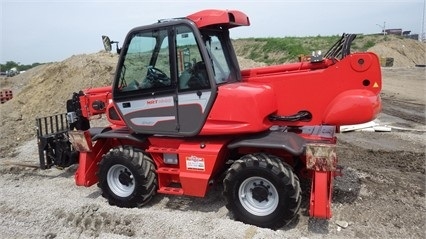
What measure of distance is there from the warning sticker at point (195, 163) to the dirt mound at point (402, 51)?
3478cm

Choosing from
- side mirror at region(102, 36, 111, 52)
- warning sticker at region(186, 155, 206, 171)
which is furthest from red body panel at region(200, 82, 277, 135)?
side mirror at region(102, 36, 111, 52)

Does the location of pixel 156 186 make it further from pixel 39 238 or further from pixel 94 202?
pixel 39 238

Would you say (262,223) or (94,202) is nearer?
(262,223)

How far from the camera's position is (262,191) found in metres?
4.61

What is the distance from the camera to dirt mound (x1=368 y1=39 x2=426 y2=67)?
3775 cm

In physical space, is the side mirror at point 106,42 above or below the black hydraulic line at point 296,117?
above

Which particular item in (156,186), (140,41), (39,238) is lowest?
(39,238)

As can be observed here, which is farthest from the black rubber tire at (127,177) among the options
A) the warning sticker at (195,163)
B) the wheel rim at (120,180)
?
the warning sticker at (195,163)

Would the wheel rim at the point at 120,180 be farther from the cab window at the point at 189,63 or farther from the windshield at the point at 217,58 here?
the windshield at the point at 217,58

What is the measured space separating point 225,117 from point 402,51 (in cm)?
4076

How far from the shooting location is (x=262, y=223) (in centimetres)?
455

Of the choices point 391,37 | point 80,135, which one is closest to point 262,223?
point 80,135

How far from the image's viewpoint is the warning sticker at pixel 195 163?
16.0 feet

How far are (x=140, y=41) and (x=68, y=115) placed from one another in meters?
2.05
